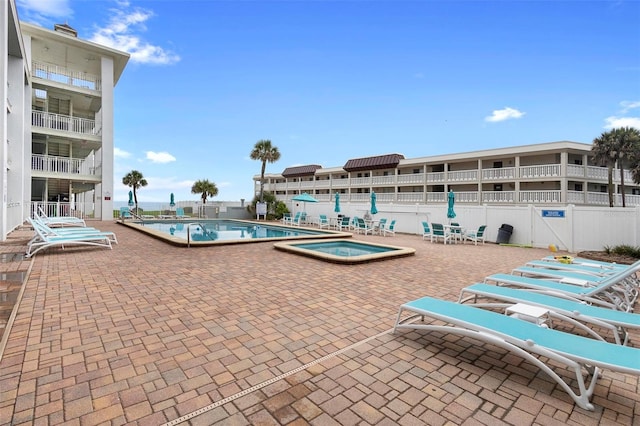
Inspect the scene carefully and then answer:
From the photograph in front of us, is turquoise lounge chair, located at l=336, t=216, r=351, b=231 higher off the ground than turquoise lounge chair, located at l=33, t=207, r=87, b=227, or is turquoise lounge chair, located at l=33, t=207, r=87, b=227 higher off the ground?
turquoise lounge chair, located at l=33, t=207, r=87, b=227

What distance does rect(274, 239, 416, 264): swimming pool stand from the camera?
8.19 m

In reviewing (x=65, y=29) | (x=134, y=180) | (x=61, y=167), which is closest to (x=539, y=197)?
(x=61, y=167)

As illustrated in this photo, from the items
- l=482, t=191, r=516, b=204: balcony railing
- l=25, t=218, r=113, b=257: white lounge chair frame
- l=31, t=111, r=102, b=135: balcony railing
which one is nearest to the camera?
l=25, t=218, r=113, b=257: white lounge chair frame

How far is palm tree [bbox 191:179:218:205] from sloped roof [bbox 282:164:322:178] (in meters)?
10.8

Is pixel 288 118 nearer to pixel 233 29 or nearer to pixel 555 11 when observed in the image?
pixel 233 29

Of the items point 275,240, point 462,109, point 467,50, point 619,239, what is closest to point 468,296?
point 275,240

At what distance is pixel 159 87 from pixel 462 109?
20103 mm

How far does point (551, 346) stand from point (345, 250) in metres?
9.01

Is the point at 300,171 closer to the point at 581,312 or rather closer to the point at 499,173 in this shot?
the point at 499,173

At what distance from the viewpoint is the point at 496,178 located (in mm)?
26172

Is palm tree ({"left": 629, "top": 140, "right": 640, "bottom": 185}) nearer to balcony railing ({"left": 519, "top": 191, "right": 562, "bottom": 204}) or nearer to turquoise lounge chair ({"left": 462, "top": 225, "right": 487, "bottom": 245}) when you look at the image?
balcony railing ({"left": 519, "top": 191, "right": 562, "bottom": 204})

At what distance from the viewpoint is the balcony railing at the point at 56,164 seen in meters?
20.1

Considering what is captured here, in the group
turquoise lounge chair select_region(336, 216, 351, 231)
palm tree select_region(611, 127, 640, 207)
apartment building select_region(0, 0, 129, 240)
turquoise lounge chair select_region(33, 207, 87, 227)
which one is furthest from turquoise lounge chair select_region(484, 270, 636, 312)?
palm tree select_region(611, 127, 640, 207)

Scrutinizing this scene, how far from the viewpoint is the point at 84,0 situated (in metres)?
10.9
